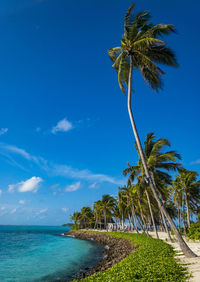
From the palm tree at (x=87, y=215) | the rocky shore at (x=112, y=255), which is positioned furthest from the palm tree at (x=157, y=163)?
the palm tree at (x=87, y=215)

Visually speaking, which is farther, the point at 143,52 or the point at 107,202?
the point at 107,202

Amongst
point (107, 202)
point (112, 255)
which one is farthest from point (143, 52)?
point (107, 202)

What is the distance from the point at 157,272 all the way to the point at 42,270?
13.6m

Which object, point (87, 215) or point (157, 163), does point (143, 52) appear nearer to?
point (157, 163)

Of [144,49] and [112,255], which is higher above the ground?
[144,49]

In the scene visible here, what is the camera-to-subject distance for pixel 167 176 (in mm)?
22312

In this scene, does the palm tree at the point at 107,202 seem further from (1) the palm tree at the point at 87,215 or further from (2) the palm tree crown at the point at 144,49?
(2) the palm tree crown at the point at 144,49

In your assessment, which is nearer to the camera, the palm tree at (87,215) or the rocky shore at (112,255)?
the rocky shore at (112,255)

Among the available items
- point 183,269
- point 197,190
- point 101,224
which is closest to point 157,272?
point 183,269

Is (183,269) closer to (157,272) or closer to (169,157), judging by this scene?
(157,272)

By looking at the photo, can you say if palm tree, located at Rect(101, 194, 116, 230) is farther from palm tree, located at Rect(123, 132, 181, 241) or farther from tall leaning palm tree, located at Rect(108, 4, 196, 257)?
tall leaning palm tree, located at Rect(108, 4, 196, 257)

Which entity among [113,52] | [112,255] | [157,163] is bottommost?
[112,255]

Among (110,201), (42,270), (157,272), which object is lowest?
(42,270)

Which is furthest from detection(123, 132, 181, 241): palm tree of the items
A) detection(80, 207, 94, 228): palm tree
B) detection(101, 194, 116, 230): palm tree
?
detection(80, 207, 94, 228): palm tree
